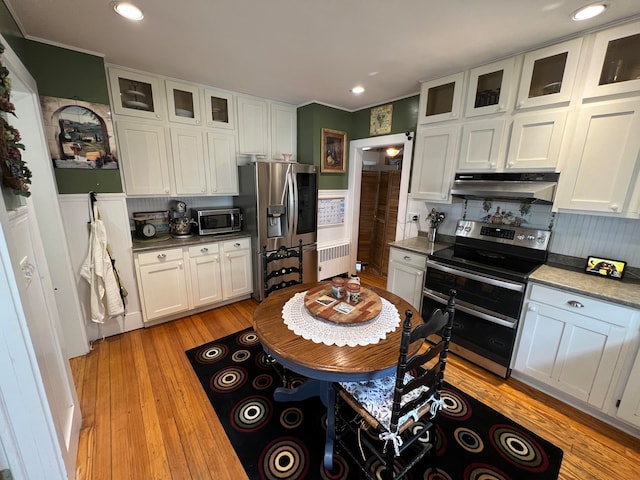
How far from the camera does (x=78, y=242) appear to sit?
2266 millimetres

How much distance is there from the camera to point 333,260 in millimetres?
4066

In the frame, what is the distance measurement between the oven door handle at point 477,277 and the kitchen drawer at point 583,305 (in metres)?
0.11

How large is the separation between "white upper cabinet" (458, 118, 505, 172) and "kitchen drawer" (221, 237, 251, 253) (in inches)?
96.8

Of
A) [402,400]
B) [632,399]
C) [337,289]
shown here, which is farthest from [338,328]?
[632,399]

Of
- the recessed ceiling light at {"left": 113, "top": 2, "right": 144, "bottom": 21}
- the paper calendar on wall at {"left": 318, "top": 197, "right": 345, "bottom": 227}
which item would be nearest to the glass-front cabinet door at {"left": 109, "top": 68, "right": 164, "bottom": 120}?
the recessed ceiling light at {"left": 113, "top": 2, "right": 144, "bottom": 21}

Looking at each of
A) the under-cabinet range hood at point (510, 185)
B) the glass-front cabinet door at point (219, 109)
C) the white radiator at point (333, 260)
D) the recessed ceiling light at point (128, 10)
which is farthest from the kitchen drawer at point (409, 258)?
the recessed ceiling light at point (128, 10)

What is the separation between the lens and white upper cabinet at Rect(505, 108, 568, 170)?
1905 mm

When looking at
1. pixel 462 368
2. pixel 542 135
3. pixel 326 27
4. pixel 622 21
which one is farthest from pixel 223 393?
pixel 622 21

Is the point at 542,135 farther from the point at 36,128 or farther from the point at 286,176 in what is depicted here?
the point at 36,128

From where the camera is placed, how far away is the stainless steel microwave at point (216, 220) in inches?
117

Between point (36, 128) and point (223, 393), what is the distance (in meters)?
Answer: 2.29

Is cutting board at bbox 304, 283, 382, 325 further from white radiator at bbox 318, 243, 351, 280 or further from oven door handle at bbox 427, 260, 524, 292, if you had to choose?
white radiator at bbox 318, 243, 351, 280

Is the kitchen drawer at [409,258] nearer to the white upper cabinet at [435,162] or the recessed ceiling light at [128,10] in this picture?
the white upper cabinet at [435,162]

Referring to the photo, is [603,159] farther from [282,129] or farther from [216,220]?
[216,220]
